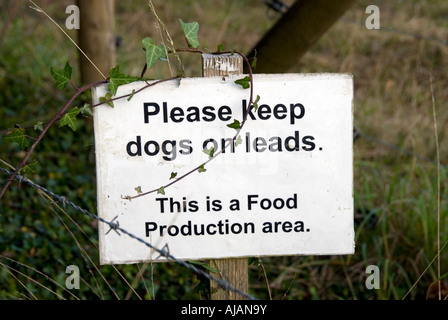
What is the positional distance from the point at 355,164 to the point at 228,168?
225cm

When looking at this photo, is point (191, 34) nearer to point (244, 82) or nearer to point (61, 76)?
point (244, 82)

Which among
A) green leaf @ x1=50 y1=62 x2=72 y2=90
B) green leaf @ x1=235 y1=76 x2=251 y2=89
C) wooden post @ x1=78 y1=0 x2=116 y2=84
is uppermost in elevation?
wooden post @ x1=78 y1=0 x2=116 y2=84

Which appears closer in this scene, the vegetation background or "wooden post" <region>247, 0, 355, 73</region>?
"wooden post" <region>247, 0, 355, 73</region>

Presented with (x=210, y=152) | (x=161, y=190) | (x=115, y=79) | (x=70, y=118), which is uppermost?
(x=115, y=79)

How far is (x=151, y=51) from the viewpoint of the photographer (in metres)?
1.73

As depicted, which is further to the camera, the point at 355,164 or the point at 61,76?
the point at 355,164

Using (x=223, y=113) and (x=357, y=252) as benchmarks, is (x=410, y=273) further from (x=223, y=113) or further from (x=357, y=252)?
(x=223, y=113)

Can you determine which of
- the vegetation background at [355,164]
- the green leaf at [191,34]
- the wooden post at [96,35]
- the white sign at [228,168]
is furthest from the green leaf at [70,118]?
the wooden post at [96,35]

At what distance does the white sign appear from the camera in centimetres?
175

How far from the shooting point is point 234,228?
1.81 m

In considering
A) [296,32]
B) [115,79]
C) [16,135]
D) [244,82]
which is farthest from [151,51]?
[296,32]

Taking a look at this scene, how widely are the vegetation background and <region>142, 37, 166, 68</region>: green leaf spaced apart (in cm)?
56

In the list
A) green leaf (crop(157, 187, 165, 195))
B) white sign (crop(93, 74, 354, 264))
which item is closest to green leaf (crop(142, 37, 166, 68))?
white sign (crop(93, 74, 354, 264))

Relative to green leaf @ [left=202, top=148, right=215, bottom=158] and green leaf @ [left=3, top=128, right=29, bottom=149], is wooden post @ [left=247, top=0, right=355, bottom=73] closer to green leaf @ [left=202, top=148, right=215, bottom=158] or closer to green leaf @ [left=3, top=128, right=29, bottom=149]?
green leaf @ [left=202, top=148, right=215, bottom=158]
